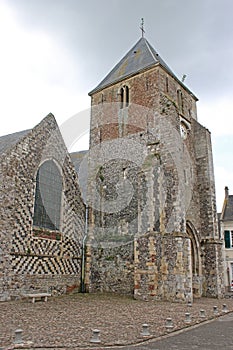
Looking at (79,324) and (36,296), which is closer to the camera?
(79,324)

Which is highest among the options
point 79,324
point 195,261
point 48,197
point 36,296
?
point 48,197

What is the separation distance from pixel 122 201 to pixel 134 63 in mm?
8334

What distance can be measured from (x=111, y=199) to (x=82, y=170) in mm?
3799

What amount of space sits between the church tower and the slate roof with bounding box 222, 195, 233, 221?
360 inches

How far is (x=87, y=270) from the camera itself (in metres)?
15.4

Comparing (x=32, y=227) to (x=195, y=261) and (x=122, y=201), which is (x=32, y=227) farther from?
(x=195, y=261)

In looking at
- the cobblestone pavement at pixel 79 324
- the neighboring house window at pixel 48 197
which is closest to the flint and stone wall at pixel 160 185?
the neighboring house window at pixel 48 197

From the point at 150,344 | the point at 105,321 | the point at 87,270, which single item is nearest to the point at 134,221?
the point at 87,270

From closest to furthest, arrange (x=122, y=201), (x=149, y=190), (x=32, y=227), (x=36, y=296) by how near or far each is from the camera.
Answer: (x=36, y=296) < (x=32, y=227) < (x=149, y=190) < (x=122, y=201)

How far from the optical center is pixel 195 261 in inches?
648

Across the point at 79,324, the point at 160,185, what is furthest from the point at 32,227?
the point at 79,324

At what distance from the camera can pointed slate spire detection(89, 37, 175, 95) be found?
1831cm

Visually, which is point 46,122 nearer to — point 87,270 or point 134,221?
point 134,221

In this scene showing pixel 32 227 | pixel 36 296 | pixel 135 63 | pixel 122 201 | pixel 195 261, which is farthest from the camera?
pixel 135 63
